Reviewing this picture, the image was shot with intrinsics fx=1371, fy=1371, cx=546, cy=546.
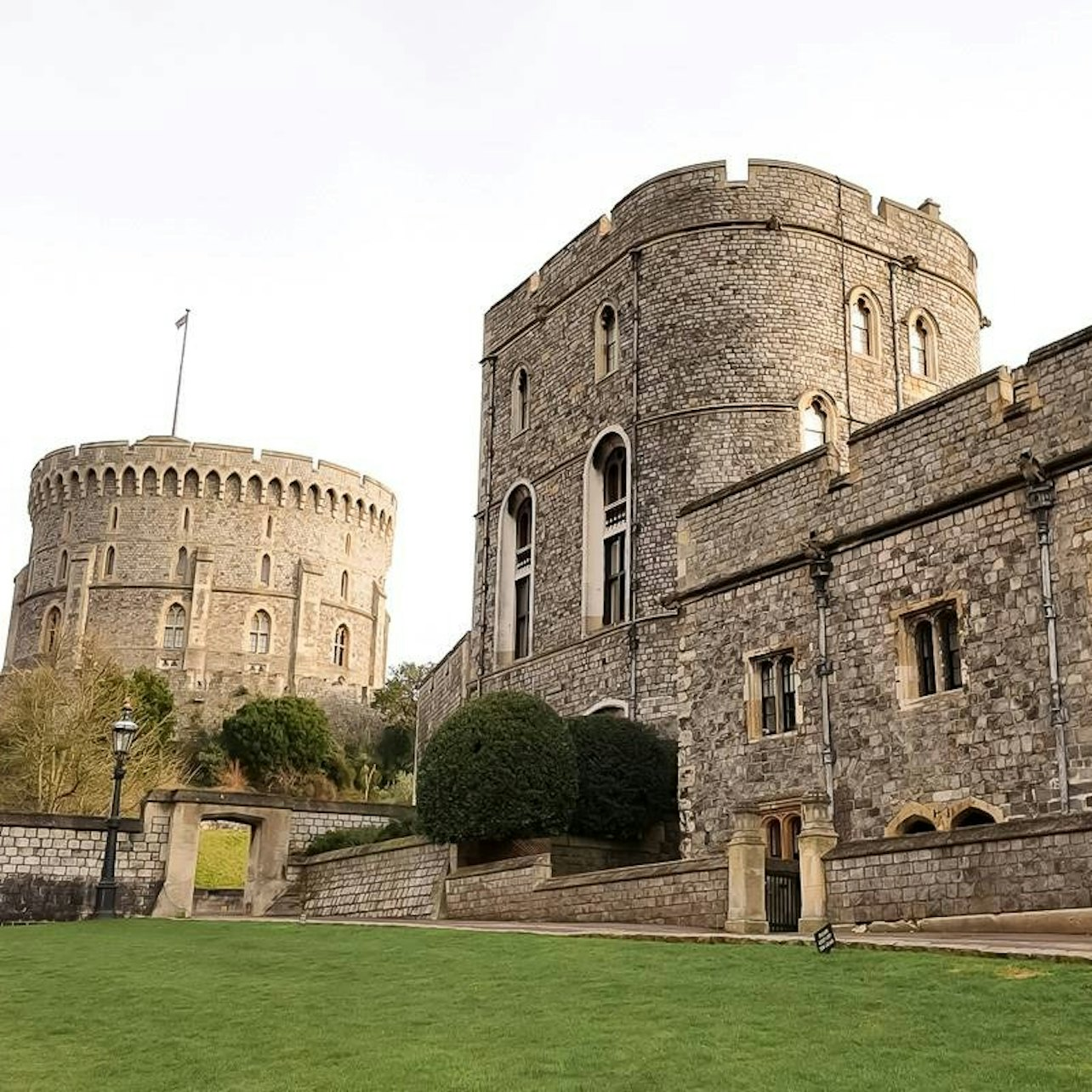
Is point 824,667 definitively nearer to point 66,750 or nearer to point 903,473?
point 903,473

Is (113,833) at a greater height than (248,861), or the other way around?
(113,833)

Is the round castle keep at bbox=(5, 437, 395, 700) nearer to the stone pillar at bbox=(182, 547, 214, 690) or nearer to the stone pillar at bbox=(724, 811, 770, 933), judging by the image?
the stone pillar at bbox=(182, 547, 214, 690)

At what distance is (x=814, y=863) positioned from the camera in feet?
46.2

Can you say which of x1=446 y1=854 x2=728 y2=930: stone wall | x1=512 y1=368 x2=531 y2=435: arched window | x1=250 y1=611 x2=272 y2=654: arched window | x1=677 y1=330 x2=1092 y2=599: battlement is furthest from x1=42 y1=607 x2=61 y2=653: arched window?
x1=677 y1=330 x2=1092 y2=599: battlement

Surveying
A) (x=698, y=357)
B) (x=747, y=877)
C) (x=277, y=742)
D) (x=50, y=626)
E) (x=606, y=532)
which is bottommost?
(x=747, y=877)

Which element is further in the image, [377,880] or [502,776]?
[377,880]

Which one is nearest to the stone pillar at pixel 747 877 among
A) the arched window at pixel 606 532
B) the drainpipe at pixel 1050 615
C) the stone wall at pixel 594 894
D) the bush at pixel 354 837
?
the stone wall at pixel 594 894

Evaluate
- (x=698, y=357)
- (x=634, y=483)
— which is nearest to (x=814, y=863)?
(x=634, y=483)

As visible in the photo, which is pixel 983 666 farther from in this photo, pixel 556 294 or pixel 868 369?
pixel 556 294

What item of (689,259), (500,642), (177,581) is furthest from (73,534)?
(689,259)

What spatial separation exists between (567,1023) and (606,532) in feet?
65.0

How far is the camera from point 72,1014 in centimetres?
1007

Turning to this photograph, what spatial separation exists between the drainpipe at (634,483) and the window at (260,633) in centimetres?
4473

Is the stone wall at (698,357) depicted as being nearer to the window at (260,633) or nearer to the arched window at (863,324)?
the arched window at (863,324)
